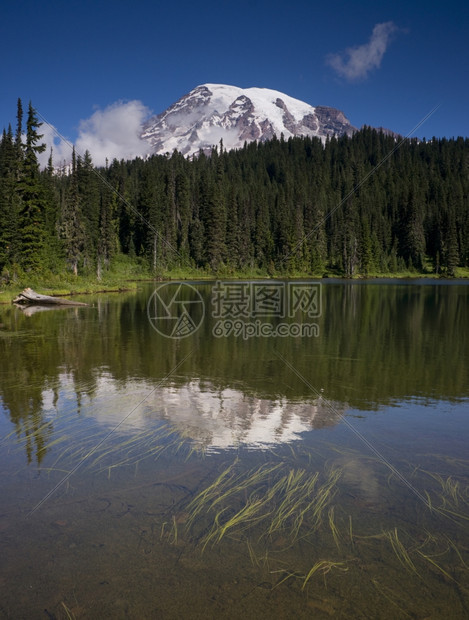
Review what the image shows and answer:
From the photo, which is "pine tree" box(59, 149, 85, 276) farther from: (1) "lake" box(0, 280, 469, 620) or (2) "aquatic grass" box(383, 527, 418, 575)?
(2) "aquatic grass" box(383, 527, 418, 575)

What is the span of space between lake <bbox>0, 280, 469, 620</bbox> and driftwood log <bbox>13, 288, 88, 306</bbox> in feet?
75.7

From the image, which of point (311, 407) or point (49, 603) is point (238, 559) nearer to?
point (49, 603)

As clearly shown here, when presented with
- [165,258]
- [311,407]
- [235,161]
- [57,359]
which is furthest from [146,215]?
[235,161]

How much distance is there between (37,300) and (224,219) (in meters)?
73.4

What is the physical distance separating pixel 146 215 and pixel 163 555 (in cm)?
9323

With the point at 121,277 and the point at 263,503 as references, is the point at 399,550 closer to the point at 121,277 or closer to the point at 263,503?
the point at 263,503

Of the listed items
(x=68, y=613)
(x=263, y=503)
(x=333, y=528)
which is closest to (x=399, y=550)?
(x=333, y=528)

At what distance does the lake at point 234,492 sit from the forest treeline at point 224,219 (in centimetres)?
3657

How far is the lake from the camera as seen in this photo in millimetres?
3939

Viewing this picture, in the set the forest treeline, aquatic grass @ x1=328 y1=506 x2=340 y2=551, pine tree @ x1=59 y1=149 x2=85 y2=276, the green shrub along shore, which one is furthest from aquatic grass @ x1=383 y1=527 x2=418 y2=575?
pine tree @ x1=59 y1=149 x2=85 y2=276

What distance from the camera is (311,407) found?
30.5ft

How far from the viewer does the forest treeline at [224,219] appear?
5509cm

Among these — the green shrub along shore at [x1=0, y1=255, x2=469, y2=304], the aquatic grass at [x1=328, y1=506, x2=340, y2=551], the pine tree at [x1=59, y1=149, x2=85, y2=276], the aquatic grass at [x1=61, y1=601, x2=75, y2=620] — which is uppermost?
the pine tree at [x1=59, y1=149, x2=85, y2=276]

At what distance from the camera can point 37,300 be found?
113 feet
